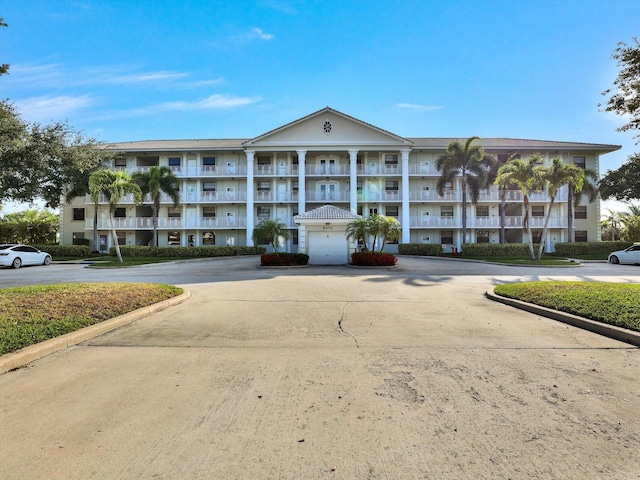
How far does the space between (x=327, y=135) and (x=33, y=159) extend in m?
24.1

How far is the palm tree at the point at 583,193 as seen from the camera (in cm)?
3384

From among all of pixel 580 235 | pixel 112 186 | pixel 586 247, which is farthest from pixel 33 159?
pixel 580 235

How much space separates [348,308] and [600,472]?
678 centimetres

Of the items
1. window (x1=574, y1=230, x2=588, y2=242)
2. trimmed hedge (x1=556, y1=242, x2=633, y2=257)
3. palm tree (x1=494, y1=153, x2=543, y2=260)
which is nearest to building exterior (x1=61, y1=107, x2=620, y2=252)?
window (x1=574, y1=230, x2=588, y2=242)

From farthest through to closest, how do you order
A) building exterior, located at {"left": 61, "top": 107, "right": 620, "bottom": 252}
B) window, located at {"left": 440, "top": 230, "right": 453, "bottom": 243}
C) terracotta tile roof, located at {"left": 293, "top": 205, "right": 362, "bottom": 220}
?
1. window, located at {"left": 440, "top": 230, "right": 453, "bottom": 243}
2. building exterior, located at {"left": 61, "top": 107, "right": 620, "bottom": 252}
3. terracotta tile roof, located at {"left": 293, "top": 205, "right": 362, "bottom": 220}

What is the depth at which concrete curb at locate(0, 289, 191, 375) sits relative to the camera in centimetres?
490

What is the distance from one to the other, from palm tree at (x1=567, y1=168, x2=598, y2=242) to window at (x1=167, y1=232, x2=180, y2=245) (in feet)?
126

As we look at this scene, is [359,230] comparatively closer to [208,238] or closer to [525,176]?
[525,176]

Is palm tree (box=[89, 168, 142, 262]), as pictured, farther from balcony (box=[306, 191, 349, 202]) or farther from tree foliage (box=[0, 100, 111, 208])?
balcony (box=[306, 191, 349, 202])

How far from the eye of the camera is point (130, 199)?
3862 centimetres

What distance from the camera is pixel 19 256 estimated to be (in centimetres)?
2377

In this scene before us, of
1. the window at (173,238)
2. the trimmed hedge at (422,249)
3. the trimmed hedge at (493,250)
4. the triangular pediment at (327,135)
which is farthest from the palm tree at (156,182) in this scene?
the trimmed hedge at (493,250)

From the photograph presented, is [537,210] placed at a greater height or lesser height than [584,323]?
greater

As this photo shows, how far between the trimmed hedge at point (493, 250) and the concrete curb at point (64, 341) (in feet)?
93.5
